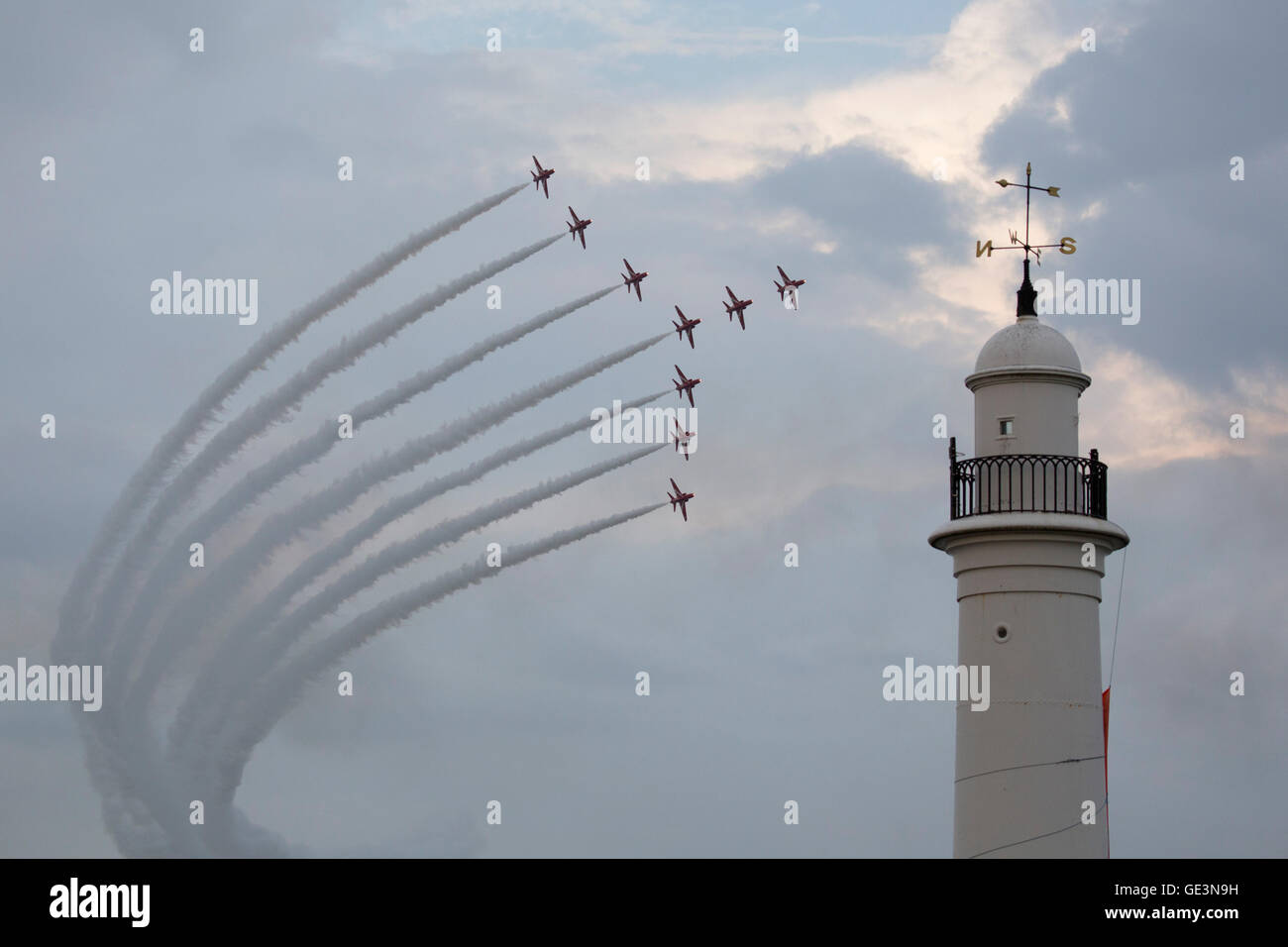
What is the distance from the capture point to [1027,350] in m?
56.6

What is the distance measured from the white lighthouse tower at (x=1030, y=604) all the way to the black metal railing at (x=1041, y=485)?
23 millimetres

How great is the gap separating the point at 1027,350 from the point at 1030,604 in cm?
601

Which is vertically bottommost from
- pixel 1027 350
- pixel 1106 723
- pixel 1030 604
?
pixel 1106 723

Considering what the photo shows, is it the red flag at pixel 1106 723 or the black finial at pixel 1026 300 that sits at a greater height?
the black finial at pixel 1026 300

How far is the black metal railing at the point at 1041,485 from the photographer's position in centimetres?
5619

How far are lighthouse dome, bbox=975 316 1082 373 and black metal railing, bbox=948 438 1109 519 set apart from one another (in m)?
2.17

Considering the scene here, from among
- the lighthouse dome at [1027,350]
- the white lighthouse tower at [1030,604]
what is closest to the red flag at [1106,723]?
the white lighthouse tower at [1030,604]

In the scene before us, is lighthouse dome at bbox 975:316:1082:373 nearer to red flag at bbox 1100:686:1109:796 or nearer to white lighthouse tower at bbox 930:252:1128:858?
white lighthouse tower at bbox 930:252:1128:858

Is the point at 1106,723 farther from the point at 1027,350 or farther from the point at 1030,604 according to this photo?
the point at 1027,350

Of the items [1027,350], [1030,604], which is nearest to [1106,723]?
[1030,604]

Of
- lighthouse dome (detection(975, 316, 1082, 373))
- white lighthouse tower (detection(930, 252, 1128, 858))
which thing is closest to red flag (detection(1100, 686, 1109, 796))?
white lighthouse tower (detection(930, 252, 1128, 858))

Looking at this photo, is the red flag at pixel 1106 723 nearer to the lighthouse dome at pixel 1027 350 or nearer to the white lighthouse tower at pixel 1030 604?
the white lighthouse tower at pixel 1030 604
